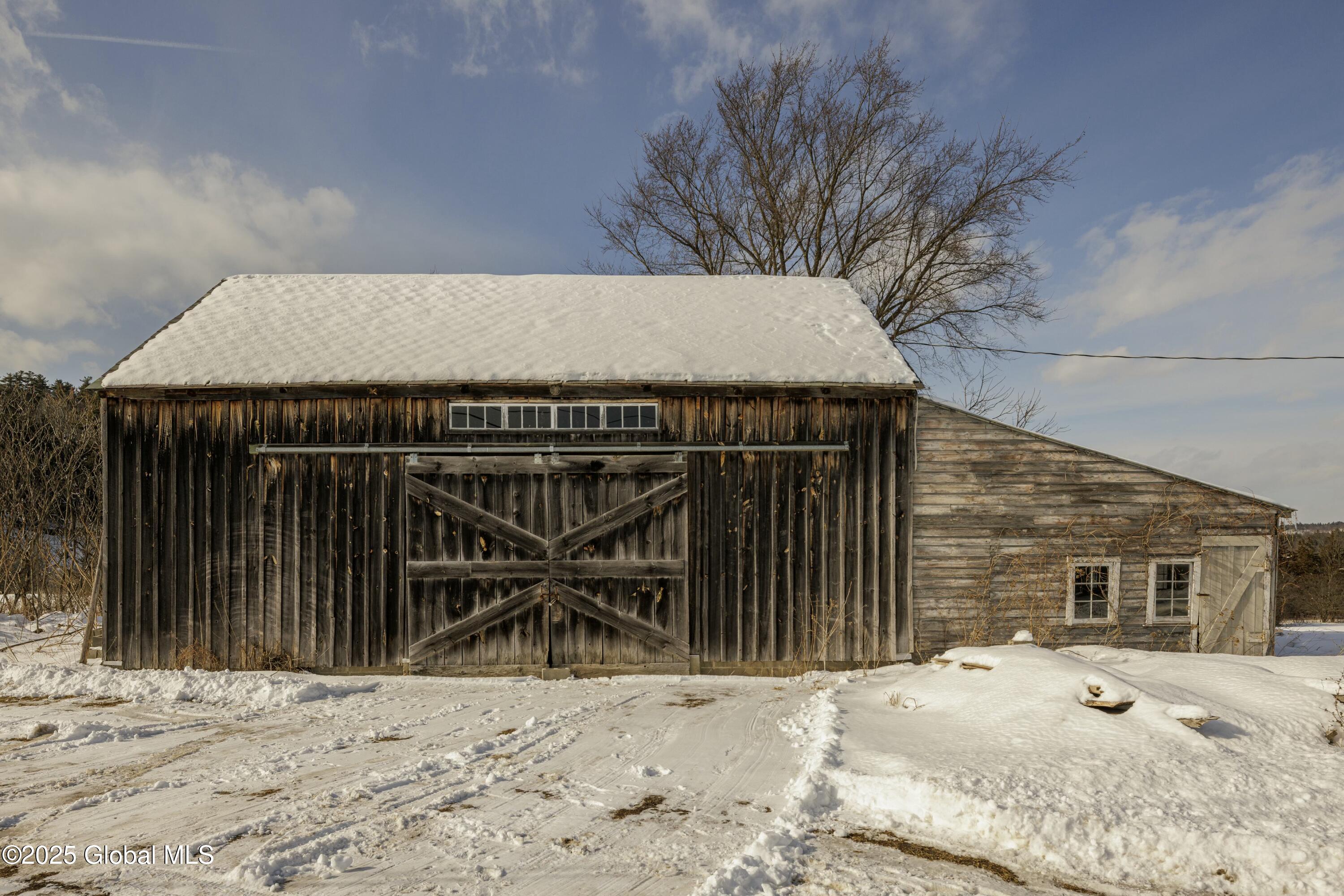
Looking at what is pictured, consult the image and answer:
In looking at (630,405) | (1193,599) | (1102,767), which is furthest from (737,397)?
(1193,599)

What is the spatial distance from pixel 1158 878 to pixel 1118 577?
688 cm

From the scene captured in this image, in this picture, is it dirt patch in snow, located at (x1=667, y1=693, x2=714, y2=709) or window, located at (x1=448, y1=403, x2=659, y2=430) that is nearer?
dirt patch in snow, located at (x1=667, y1=693, x2=714, y2=709)

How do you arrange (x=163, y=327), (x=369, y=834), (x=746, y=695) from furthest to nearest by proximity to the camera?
(x=163, y=327) < (x=746, y=695) < (x=369, y=834)

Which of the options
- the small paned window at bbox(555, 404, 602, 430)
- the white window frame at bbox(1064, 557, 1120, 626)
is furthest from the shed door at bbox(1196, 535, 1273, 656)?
the small paned window at bbox(555, 404, 602, 430)

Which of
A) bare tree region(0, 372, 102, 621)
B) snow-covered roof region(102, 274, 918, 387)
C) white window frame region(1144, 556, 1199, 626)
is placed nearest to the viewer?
snow-covered roof region(102, 274, 918, 387)

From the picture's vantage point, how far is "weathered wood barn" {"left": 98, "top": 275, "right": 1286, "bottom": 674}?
372 inches

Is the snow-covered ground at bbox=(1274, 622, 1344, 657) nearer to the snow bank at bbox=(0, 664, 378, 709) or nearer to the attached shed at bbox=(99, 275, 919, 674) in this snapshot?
the attached shed at bbox=(99, 275, 919, 674)

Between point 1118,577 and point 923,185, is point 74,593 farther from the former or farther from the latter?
point 923,185

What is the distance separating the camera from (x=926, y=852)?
13.9 feet

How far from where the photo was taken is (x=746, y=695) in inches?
328

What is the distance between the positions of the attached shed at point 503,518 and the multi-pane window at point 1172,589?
3718 mm

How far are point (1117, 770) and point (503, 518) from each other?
7469 mm

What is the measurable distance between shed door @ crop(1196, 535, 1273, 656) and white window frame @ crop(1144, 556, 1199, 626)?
8cm

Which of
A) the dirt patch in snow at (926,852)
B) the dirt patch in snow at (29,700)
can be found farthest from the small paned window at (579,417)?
the dirt patch in snow at (29,700)
